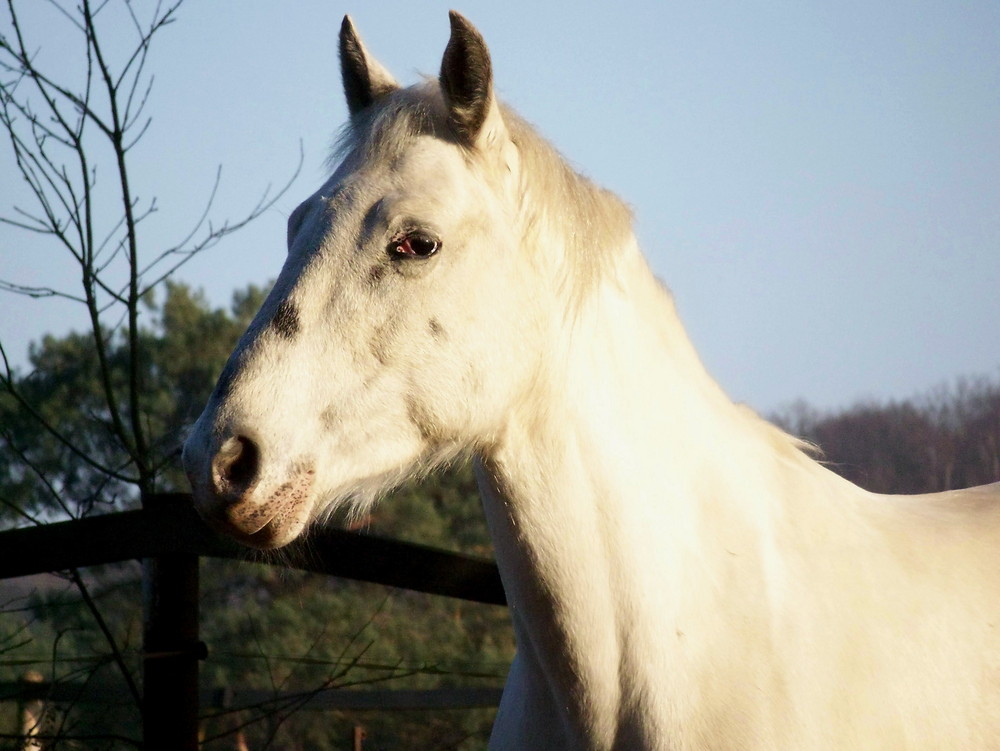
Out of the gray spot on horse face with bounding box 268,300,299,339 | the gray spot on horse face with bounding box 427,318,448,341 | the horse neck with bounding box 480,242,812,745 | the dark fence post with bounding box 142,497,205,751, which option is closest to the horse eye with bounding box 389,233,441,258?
the gray spot on horse face with bounding box 427,318,448,341

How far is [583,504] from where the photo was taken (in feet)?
6.43

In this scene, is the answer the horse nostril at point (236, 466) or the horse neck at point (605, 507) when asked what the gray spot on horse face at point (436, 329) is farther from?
the horse nostril at point (236, 466)

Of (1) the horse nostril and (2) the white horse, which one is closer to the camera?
(1) the horse nostril

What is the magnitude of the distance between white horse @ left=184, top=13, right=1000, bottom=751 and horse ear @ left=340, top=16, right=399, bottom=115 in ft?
0.85

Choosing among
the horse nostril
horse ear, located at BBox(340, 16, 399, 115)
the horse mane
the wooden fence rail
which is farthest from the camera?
the wooden fence rail

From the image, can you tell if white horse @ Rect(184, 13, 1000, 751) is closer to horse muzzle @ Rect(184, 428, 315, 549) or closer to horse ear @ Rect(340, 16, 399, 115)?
horse muzzle @ Rect(184, 428, 315, 549)

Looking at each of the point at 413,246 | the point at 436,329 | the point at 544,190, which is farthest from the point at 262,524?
the point at 544,190

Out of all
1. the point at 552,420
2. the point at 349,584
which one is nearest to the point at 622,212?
the point at 552,420

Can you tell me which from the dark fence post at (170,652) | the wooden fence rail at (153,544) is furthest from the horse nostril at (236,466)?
the dark fence post at (170,652)

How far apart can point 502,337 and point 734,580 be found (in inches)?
28.1

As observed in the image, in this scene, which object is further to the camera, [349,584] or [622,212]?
[349,584]

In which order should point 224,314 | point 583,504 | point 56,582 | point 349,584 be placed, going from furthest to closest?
point 224,314, point 349,584, point 56,582, point 583,504

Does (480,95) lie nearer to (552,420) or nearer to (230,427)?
(552,420)

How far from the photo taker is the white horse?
1.86 metres
